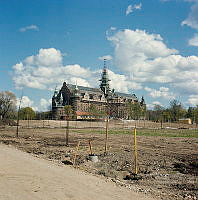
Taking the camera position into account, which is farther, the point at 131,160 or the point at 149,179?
the point at 131,160

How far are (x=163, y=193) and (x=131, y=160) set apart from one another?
626 centimetres

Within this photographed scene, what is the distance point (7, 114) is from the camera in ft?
→ 297

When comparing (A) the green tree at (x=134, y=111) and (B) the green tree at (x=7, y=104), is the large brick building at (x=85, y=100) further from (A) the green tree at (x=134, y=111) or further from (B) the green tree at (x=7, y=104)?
(B) the green tree at (x=7, y=104)

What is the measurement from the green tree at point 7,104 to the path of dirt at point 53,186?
83390 millimetres

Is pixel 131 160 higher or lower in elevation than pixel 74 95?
lower

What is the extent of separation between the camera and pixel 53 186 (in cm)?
886

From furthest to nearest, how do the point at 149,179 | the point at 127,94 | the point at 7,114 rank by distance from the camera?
the point at 127,94
the point at 7,114
the point at 149,179

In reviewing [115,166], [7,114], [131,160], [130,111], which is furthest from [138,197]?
[130,111]

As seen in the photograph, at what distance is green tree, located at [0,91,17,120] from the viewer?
90.1 meters

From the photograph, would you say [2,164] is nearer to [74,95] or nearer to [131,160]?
[131,160]

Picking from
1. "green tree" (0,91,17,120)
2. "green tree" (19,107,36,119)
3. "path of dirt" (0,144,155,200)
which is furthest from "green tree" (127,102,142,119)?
"path of dirt" (0,144,155,200)

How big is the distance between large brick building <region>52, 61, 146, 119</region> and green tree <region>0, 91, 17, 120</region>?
26.8 m

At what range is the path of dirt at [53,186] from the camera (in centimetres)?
779

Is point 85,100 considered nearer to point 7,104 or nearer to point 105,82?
point 105,82
